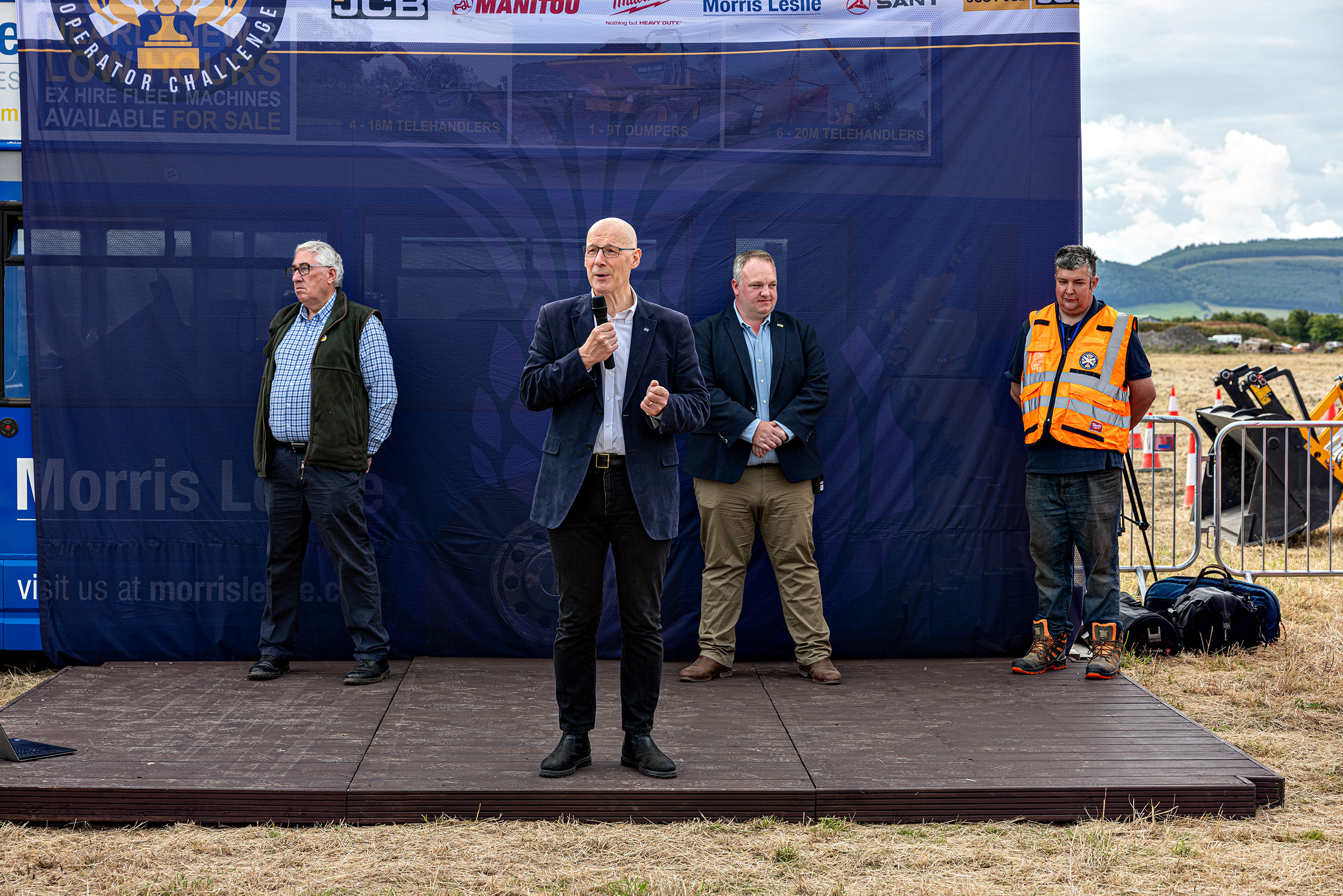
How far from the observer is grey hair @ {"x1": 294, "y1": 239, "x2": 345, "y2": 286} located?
16.2ft

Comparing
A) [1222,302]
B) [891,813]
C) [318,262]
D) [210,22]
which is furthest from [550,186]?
[1222,302]

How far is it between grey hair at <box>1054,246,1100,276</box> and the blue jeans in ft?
Answer: 3.15

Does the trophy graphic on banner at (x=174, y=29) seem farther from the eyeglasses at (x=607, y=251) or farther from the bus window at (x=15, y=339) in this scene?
the eyeglasses at (x=607, y=251)

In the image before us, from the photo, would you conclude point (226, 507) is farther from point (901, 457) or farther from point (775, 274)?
point (901, 457)

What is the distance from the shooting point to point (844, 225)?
5.42 metres

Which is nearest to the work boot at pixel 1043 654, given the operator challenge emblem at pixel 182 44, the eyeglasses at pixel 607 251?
the eyeglasses at pixel 607 251

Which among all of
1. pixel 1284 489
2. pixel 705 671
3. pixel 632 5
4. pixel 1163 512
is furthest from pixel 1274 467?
pixel 632 5

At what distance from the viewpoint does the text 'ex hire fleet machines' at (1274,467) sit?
9320mm

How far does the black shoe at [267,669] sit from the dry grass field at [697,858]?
1.49 m

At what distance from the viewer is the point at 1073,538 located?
5.25 metres

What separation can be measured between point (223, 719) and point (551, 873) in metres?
1.90

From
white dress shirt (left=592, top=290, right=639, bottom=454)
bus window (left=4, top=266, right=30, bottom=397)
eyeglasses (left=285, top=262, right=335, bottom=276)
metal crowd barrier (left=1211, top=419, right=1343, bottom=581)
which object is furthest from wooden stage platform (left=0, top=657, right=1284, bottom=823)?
metal crowd barrier (left=1211, top=419, right=1343, bottom=581)

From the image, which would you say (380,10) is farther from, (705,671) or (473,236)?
(705,671)

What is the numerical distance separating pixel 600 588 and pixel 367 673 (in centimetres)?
175
